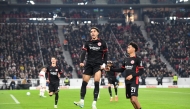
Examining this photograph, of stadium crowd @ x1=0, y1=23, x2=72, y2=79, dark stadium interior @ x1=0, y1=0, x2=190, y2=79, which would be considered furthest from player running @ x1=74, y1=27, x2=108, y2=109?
dark stadium interior @ x1=0, y1=0, x2=190, y2=79

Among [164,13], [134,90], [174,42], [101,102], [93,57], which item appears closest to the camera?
[134,90]

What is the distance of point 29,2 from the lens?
7406 centimetres

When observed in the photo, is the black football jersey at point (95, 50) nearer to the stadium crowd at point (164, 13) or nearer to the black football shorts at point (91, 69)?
the black football shorts at point (91, 69)

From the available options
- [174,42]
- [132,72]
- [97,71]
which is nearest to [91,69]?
[97,71]

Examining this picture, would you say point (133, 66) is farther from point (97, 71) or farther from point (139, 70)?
point (97, 71)

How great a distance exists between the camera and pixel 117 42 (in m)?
65.6

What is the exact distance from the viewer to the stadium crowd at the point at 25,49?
5417 cm

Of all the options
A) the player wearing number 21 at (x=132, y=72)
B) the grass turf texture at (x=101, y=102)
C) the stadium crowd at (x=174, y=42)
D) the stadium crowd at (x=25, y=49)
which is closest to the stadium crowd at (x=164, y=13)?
the stadium crowd at (x=174, y=42)

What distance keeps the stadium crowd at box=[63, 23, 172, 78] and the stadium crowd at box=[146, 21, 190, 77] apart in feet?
6.12

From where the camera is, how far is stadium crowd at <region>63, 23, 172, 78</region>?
59056mm

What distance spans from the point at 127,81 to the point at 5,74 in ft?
132

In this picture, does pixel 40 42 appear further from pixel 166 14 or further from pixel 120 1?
pixel 166 14

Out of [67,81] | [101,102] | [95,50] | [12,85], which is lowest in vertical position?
[12,85]

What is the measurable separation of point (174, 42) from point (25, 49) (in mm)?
24475
